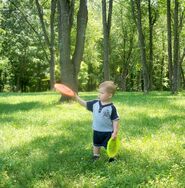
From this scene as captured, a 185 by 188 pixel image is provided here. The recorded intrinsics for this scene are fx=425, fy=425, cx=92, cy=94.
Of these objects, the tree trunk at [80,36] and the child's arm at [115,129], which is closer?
the child's arm at [115,129]

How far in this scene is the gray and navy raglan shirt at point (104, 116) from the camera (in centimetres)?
804

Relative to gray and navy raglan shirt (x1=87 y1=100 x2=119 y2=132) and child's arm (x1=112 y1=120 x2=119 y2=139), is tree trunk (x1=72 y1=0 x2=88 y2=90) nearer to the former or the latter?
gray and navy raglan shirt (x1=87 y1=100 x2=119 y2=132)

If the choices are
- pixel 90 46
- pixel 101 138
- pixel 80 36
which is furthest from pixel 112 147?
pixel 90 46

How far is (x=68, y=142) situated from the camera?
9703mm

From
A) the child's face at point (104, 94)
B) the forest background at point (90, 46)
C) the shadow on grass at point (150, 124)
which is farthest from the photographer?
the forest background at point (90, 46)

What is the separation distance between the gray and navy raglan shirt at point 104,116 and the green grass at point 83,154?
622mm

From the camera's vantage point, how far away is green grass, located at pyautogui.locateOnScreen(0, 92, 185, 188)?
23.1 ft

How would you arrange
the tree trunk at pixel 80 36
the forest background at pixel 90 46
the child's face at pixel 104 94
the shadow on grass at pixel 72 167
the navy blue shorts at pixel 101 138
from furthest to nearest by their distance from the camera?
the forest background at pixel 90 46
the tree trunk at pixel 80 36
the navy blue shorts at pixel 101 138
the child's face at pixel 104 94
the shadow on grass at pixel 72 167

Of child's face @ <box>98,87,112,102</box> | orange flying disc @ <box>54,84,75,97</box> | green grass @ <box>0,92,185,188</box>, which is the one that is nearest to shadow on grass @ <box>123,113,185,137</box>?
green grass @ <box>0,92,185,188</box>

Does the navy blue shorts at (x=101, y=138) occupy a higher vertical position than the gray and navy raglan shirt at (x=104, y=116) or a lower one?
lower

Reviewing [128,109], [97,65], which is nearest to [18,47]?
[97,65]

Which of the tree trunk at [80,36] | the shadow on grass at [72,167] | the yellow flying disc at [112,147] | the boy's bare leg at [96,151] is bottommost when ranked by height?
the shadow on grass at [72,167]

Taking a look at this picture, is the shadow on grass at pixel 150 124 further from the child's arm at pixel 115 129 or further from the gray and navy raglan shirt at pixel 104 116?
the child's arm at pixel 115 129

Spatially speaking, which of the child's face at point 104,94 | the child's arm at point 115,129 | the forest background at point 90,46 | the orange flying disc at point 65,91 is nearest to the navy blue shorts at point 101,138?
the child's arm at point 115,129
